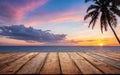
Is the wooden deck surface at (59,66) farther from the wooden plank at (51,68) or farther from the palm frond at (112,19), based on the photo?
the palm frond at (112,19)

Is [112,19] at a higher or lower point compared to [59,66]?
→ higher

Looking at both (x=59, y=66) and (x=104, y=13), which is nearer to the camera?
(x=59, y=66)

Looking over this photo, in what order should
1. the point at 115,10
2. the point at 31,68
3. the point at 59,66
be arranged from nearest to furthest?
the point at 31,68 → the point at 59,66 → the point at 115,10

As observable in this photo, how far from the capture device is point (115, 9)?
20328 millimetres

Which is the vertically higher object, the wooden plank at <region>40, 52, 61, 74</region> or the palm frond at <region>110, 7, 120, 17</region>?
the palm frond at <region>110, 7, 120, 17</region>

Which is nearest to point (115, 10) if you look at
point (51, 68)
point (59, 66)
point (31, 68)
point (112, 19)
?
point (112, 19)

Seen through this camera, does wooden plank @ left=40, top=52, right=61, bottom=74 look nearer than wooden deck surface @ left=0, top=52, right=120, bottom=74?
Yes

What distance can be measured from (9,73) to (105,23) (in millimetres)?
18636

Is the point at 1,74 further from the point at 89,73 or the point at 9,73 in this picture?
the point at 89,73

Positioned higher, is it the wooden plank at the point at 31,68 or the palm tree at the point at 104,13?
the palm tree at the point at 104,13

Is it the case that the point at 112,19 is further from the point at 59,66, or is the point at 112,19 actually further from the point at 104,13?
the point at 59,66

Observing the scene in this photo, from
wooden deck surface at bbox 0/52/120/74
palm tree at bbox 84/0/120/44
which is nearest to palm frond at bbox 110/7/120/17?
palm tree at bbox 84/0/120/44

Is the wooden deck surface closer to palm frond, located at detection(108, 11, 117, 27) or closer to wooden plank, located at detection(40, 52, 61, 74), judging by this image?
wooden plank, located at detection(40, 52, 61, 74)

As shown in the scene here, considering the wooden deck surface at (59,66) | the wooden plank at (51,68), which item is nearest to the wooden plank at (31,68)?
the wooden deck surface at (59,66)
